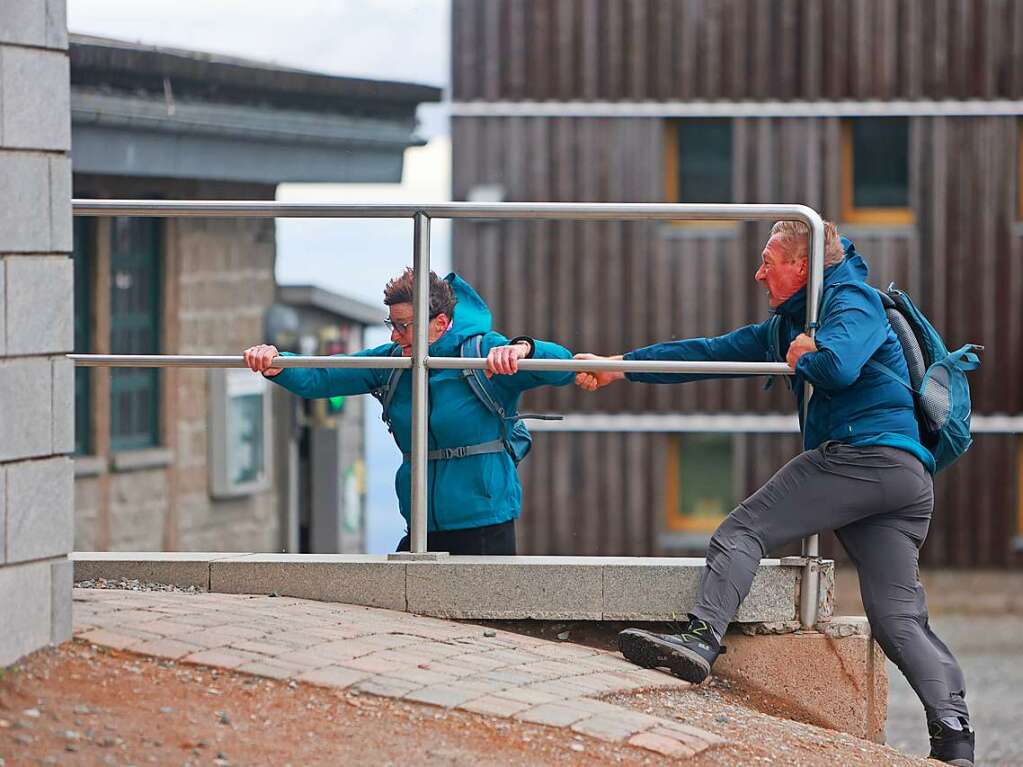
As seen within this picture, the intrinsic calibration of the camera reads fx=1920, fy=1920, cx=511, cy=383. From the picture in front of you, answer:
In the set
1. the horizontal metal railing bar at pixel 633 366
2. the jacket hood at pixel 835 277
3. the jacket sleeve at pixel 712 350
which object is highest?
the jacket hood at pixel 835 277

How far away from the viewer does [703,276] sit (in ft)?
60.7

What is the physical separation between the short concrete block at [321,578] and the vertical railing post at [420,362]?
197 mm

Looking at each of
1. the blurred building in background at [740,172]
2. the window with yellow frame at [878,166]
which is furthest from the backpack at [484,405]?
the window with yellow frame at [878,166]

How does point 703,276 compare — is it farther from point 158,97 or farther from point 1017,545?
point 158,97

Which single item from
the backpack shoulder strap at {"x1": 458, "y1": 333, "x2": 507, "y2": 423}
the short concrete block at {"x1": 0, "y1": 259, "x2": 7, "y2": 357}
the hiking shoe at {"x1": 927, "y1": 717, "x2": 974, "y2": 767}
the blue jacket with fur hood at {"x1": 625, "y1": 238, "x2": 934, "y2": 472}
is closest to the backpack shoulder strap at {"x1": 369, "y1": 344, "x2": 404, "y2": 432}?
the backpack shoulder strap at {"x1": 458, "y1": 333, "x2": 507, "y2": 423}

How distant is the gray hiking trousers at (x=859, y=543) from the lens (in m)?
6.46

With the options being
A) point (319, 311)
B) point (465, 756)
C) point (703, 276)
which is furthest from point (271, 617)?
point (703, 276)

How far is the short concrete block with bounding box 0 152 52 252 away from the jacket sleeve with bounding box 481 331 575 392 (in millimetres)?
1888

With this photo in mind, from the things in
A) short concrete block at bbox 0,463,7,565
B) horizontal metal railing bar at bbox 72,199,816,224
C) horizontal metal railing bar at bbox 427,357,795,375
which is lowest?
short concrete block at bbox 0,463,7,565

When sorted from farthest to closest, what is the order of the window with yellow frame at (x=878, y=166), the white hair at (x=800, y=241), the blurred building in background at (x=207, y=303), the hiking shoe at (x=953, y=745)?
the window with yellow frame at (x=878, y=166), the blurred building in background at (x=207, y=303), the white hair at (x=800, y=241), the hiking shoe at (x=953, y=745)

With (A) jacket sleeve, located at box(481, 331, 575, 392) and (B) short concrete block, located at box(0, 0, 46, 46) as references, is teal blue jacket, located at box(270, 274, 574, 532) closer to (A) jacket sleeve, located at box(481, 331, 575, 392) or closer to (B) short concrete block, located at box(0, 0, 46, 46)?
(A) jacket sleeve, located at box(481, 331, 575, 392)

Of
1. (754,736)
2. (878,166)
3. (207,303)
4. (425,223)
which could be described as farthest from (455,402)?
(878,166)

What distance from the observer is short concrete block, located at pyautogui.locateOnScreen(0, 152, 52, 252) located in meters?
5.39

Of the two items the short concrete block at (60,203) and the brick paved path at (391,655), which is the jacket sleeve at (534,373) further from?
the short concrete block at (60,203)
